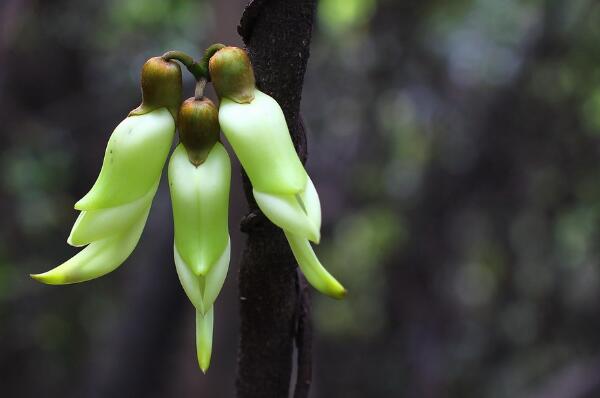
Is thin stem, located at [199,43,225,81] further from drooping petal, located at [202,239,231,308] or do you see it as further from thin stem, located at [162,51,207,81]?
drooping petal, located at [202,239,231,308]

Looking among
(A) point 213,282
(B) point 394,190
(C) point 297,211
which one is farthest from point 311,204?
(B) point 394,190

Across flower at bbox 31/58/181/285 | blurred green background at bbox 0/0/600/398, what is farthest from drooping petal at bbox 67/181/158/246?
blurred green background at bbox 0/0/600/398

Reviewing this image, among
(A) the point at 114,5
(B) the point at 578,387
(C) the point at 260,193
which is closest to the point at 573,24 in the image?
(B) the point at 578,387

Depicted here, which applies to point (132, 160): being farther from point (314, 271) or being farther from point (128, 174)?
point (314, 271)

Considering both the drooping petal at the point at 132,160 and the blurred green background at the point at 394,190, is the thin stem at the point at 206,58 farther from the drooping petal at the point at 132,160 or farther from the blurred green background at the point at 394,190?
the blurred green background at the point at 394,190

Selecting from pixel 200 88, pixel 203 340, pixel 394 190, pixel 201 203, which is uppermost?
pixel 200 88

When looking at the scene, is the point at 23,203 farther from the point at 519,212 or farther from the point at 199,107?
the point at 199,107

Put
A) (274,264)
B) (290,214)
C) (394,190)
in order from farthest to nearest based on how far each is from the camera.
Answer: (394,190) < (274,264) < (290,214)
